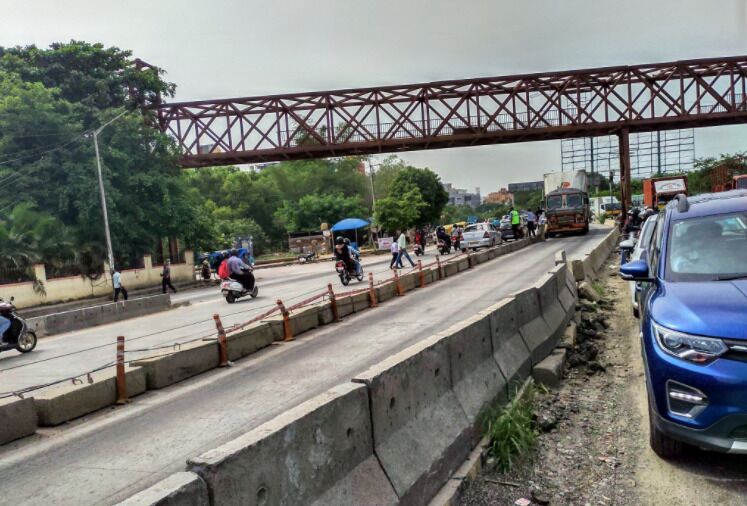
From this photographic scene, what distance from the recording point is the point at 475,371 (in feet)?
18.9

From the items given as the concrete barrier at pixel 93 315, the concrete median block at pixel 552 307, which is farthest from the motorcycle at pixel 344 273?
the concrete median block at pixel 552 307

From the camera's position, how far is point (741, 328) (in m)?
4.04

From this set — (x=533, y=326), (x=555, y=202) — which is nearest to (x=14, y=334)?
(x=533, y=326)

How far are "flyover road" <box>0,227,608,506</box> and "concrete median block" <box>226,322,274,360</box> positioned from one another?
182 mm

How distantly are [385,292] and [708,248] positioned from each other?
11004 millimetres

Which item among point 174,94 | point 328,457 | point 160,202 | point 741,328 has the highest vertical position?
point 174,94

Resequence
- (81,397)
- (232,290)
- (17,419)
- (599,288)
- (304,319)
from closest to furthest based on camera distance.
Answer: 1. (17,419)
2. (81,397)
3. (304,319)
4. (599,288)
5. (232,290)

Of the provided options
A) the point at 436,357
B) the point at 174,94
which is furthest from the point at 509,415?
the point at 174,94

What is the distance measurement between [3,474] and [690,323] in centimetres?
587

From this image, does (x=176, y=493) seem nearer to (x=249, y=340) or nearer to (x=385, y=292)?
(x=249, y=340)

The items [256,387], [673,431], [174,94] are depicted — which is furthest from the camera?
[174,94]

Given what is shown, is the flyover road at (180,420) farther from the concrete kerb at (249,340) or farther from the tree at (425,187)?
the tree at (425,187)

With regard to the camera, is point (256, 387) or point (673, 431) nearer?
point (673, 431)

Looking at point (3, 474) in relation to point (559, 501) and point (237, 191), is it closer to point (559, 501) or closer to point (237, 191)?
point (559, 501)
